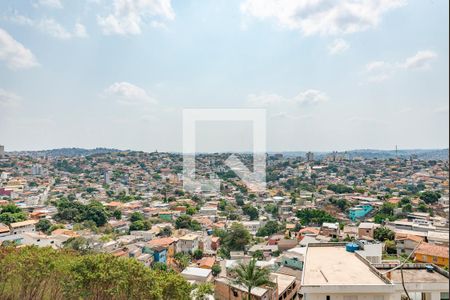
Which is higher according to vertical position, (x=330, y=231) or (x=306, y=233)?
(x=330, y=231)

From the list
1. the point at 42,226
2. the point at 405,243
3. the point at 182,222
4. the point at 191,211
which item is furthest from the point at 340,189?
the point at 42,226

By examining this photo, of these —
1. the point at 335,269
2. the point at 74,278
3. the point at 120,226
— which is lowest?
the point at 120,226

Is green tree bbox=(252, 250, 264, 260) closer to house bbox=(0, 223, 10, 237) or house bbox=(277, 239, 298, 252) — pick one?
house bbox=(277, 239, 298, 252)

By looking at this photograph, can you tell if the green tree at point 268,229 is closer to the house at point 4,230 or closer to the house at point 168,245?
the house at point 168,245

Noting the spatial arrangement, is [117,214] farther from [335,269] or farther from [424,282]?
[424,282]

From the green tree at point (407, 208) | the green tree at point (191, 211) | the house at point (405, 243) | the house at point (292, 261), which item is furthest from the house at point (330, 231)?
the green tree at point (191, 211)

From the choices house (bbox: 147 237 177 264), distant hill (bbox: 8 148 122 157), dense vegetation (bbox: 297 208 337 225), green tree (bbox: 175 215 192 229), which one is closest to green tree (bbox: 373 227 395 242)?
dense vegetation (bbox: 297 208 337 225)
